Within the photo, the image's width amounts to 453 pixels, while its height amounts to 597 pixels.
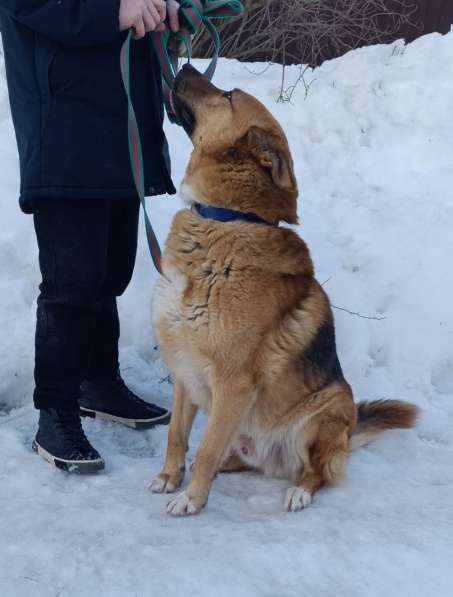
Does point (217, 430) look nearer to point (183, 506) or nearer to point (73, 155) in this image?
point (183, 506)

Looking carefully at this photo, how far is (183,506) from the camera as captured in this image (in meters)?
2.27

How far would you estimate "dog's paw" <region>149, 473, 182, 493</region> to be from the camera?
243cm

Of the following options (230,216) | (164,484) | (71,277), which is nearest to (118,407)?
(164,484)

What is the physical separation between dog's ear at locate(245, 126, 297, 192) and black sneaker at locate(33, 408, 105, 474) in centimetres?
127

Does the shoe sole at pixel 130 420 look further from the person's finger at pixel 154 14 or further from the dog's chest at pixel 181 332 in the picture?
the person's finger at pixel 154 14

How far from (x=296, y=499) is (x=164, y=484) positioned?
1.67ft

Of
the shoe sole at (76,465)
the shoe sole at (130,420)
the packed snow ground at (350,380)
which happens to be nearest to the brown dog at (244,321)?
the packed snow ground at (350,380)

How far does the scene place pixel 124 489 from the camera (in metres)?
2.41

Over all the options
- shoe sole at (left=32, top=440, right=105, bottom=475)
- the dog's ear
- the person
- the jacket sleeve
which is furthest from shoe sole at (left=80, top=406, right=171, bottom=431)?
the jacket sleeve

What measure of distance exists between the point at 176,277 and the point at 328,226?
249 centimetres

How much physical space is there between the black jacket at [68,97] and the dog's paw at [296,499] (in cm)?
131

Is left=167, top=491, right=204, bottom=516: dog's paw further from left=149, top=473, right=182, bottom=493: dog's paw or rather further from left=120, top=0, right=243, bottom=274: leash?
left=120, top=0, right=243, bottom=274: leash

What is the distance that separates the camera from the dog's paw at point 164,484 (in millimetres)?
2430

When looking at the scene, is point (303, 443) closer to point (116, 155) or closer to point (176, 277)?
point (176, 277)
